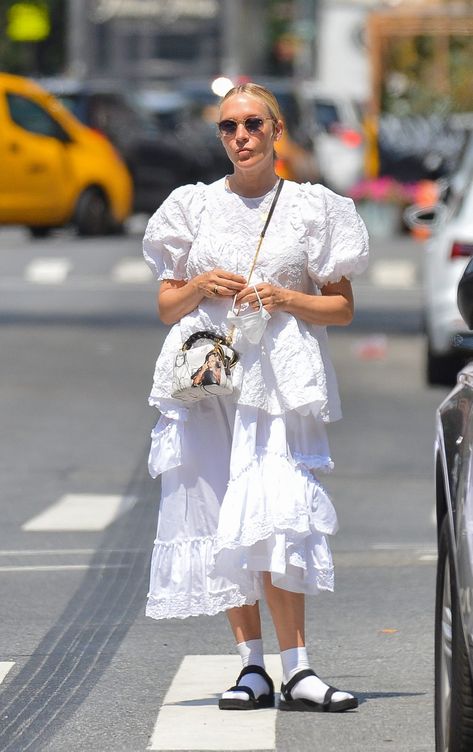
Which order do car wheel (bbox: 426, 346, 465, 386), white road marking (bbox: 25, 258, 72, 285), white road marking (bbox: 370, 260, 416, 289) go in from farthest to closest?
white road marking (bbox: 370, 260, 416, 289), white road marking (bbox: 25, 258, 72, 285), car wheel (bbox: 426, 346, 465, 386)

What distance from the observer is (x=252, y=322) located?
596 cm

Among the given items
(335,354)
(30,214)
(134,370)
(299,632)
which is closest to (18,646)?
(299,632)

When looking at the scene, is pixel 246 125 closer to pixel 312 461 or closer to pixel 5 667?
pixel 312 461

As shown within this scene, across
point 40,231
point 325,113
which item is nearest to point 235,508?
point 40,231

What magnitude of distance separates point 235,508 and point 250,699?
0.62m

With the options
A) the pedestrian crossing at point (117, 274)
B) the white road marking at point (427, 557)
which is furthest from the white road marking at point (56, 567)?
the pedestrian crossing at point (117, 274)

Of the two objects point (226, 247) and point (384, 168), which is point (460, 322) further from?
point (384, 168)

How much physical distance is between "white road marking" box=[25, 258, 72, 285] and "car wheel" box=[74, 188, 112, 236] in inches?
96.9

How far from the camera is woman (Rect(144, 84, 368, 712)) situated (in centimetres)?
602

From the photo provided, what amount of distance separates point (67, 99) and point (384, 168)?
15.4ft

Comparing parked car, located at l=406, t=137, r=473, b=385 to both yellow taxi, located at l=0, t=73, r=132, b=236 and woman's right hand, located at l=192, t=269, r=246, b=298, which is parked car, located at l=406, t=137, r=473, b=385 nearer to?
woman's right hand, located at l=192, t=269, r=246, b=298

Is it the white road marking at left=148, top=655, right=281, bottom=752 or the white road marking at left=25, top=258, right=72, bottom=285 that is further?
the white road marking at left=25, top=258, right=72, bottom=285

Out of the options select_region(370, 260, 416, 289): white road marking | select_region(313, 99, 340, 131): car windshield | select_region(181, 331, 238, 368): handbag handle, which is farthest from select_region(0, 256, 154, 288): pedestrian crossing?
select_region(181, 331, 238, 368): handbag handle

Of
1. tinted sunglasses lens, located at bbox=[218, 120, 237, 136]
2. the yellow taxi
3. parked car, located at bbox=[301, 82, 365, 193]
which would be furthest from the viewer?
parked car, located at bbox=[301, 82, 365, 193]
